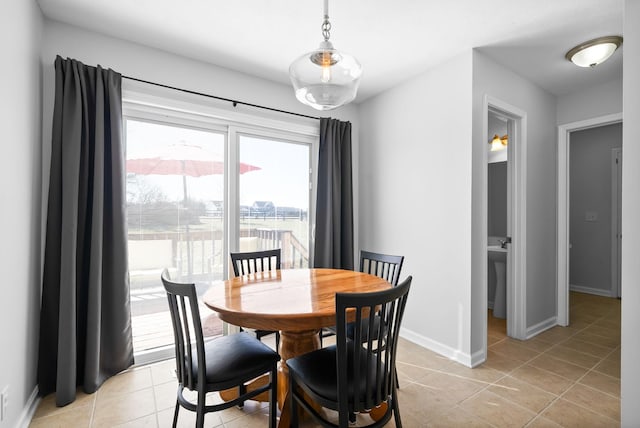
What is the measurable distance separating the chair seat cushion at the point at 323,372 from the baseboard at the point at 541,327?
92.5 inches

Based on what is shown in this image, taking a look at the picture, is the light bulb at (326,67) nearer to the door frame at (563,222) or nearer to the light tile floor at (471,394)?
the light tile floor at (471,394)

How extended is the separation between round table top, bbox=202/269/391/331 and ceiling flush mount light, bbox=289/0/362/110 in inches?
43.5

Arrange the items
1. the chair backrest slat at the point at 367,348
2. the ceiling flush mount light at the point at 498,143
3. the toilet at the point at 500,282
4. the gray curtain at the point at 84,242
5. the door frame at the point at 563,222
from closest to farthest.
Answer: the chair backrest slat at the point at 367,348 → the gray curtain at the point at 84,242 → the door frame at the point at 563,222 → the toilet at the point at 500,282 → the ceiling flush mount light at the point at 498,143

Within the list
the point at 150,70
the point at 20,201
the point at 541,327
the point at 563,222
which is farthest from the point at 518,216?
the point at 20,201

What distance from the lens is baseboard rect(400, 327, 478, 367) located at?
257cm

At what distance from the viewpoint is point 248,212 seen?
3146 millimetres

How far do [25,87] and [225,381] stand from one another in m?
2.05

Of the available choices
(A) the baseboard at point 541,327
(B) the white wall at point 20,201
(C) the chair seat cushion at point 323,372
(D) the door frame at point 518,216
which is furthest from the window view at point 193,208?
(A) the baseboard at point 541,327

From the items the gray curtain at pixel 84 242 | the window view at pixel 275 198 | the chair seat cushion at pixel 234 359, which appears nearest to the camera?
the chair seat cushion at pixel 234 359

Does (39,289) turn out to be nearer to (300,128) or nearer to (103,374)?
(103,374)

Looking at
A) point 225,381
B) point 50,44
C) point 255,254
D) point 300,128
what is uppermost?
point 50,44

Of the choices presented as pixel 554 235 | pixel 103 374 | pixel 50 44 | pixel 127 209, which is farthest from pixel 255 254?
pixel 554 235

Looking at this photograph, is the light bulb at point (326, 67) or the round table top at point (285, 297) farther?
the light bulb at point (326, 67)

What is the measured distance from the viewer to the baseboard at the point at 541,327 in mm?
3098
